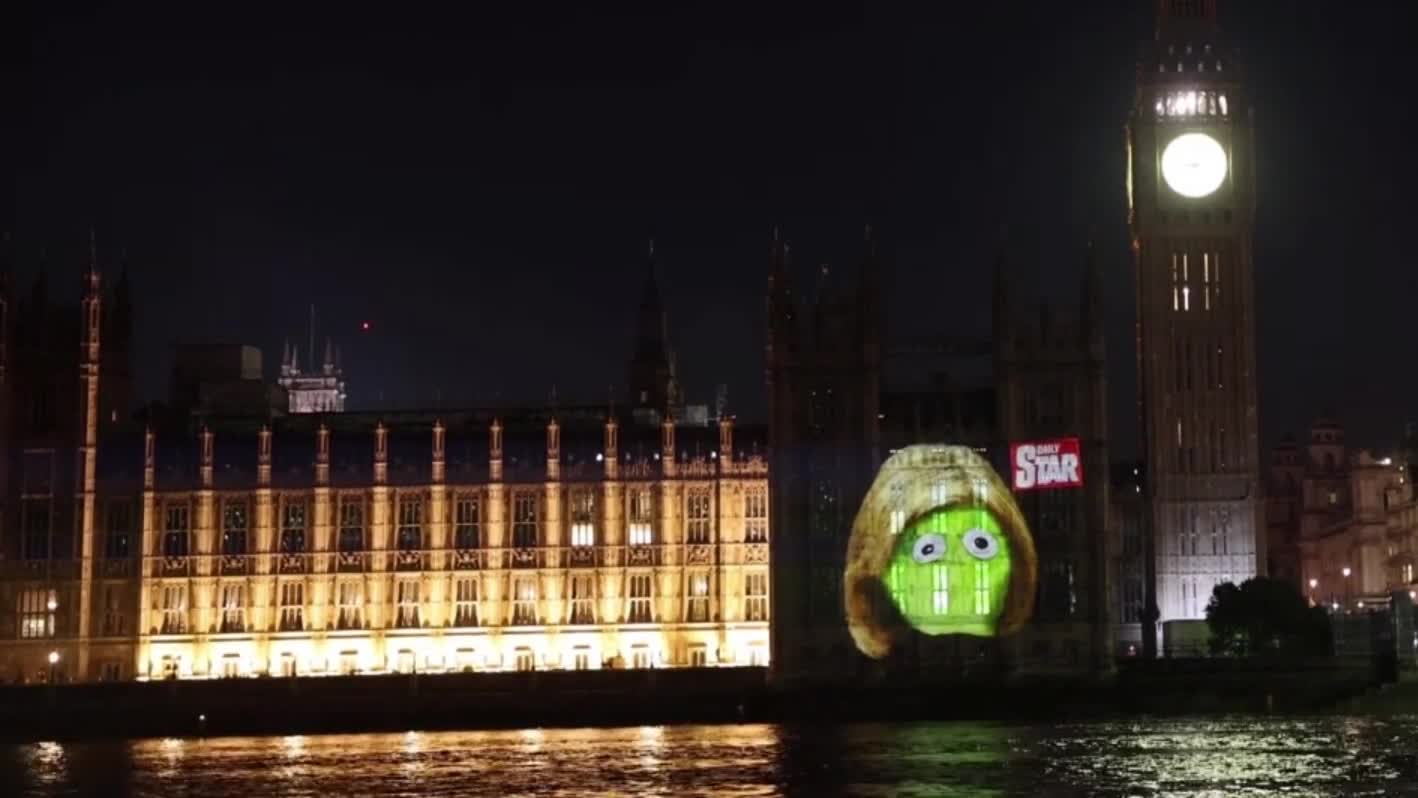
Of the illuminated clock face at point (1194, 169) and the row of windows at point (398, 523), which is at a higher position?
the illuminated clock face at point (1194, 169)

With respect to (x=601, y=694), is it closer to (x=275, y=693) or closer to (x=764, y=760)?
(x=275, y=693)

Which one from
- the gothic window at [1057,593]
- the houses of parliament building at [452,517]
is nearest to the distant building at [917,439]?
the gothic window at [1057,593]

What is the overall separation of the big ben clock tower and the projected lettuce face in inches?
1021

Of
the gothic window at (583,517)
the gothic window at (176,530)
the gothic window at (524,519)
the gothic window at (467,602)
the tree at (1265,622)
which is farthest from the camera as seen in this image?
the gothic window at (176,530)

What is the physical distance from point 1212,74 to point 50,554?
261 feet

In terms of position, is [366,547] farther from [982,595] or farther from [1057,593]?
[1057,593]

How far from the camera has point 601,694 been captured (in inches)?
4857

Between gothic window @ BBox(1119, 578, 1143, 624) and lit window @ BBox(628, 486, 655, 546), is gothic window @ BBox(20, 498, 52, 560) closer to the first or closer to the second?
lit window @ BBox(628, 486, 655, 546)

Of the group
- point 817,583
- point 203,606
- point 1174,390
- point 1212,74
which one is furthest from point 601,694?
point 1212,74

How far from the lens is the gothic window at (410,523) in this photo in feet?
484

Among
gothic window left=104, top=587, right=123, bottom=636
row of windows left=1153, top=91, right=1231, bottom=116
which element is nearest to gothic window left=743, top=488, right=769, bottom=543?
row of windows left=1153, top=91, right=1231, bottom=116

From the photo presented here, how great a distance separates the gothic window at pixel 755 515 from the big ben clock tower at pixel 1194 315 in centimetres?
2557

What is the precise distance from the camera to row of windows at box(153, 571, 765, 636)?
14562cm

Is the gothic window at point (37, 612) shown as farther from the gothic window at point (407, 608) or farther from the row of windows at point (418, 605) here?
the gothic window at point (407, 608)
